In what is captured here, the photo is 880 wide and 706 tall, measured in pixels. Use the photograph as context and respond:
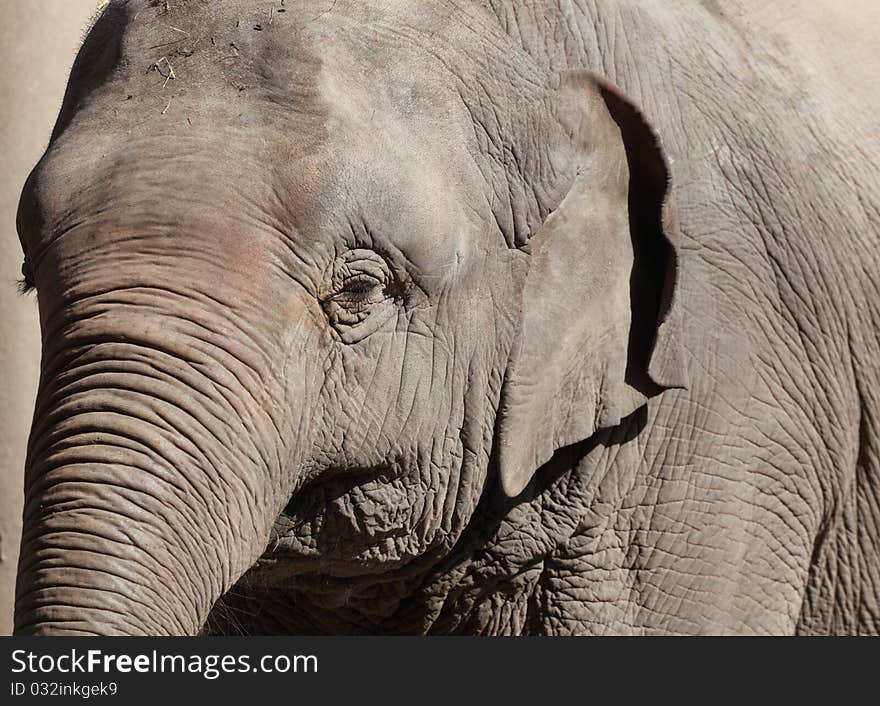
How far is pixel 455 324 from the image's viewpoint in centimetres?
292

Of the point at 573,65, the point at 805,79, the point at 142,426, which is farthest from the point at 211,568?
the point at 805,79

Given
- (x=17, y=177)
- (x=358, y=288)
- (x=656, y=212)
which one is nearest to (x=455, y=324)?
(x=358, y=288)

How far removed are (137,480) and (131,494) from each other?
0.02m

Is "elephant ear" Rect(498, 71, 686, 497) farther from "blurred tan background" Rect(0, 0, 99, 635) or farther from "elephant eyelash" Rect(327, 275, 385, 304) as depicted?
"blurred tan background" Rect(0, 0, 99, 635)

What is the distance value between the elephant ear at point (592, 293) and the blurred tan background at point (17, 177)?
2921mm

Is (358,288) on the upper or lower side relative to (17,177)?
lower

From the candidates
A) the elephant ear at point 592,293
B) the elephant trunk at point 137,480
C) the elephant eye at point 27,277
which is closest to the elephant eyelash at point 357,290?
the elephant trunk at point 137,480

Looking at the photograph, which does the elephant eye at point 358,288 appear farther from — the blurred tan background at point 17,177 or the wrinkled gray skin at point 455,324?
the blurred tan background at point 17,177

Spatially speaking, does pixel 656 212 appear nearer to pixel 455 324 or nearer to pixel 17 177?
pixel 455 324

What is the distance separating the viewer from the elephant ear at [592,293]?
9.98 ft

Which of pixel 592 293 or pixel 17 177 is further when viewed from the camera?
pixel 17 177

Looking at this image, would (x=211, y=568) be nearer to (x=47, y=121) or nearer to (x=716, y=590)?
(x=716, y=590)

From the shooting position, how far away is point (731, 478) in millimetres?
3398

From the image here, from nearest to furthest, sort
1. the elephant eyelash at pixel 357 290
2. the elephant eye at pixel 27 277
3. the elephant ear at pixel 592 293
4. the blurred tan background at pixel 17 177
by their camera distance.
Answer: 1. the elephant eyelash at pixel 357 290
2. the elephant eye at pixel 27 277
3. the elephant ear at pixel 592 293
4. the blurred tan background at pixel 17 177
